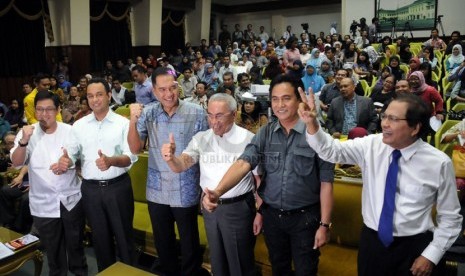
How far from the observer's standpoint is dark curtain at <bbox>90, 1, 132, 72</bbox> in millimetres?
10047

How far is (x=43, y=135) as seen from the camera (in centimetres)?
231

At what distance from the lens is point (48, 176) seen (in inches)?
90.8

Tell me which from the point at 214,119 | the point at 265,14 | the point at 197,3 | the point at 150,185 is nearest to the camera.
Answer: the point at 214,119

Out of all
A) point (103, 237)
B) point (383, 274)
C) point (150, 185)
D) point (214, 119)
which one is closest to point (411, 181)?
point (383, 274)

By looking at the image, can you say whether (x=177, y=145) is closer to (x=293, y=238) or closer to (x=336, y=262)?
(x=293, y=238)

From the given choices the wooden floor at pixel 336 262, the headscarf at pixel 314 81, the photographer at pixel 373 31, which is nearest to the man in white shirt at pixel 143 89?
the headscarf at pixel 314 81

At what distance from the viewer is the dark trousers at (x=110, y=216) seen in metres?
2.20

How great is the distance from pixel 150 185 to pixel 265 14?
44.2 ft

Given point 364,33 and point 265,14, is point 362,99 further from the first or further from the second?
point 265,14

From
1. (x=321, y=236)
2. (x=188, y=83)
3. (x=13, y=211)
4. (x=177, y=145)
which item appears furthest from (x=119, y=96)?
(x=321, y=236)

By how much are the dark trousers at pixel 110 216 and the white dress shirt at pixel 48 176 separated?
0.50 feet

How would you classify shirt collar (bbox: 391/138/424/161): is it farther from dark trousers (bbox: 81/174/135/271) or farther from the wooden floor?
dark trousers (bbox: 81/174/135/271)

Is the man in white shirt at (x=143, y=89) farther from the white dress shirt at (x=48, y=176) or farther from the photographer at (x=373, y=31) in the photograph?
the photographer at (x=373, y=31)

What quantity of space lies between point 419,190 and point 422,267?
0.31 meters
